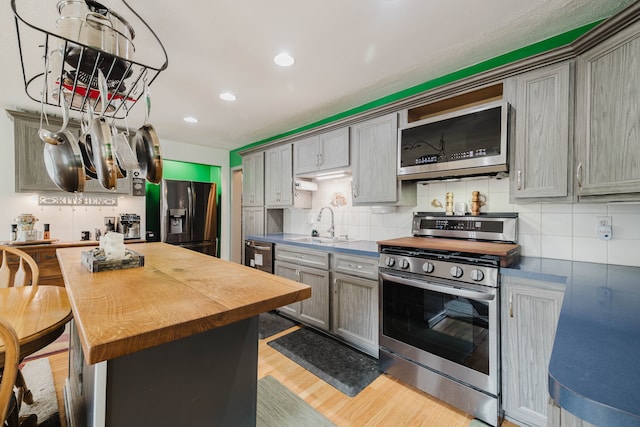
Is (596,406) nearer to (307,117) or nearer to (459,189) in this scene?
(459,189)

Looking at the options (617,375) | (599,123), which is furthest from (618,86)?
(617,375)

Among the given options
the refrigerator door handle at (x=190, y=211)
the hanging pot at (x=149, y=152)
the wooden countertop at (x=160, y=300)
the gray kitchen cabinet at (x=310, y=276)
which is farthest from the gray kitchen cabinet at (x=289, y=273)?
the refrigerator door handle at (x=190, y=211)

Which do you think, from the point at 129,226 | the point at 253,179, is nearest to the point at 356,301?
the point at 253,179

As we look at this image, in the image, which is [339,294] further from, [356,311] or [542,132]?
[542,132]

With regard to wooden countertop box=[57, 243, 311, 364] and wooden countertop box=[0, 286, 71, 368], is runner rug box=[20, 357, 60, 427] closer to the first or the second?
wooden countertop box=[0, 286, 71, 368]

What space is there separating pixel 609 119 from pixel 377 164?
4.94 feet

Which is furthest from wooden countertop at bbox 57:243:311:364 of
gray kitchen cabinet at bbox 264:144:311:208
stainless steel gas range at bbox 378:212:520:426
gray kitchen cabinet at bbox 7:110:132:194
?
gray kitchen cabinet at bbox 7:110:132:194

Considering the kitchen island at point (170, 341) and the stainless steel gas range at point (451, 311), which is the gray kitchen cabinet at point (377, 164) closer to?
the stainless steel gas range at point (451, 311)

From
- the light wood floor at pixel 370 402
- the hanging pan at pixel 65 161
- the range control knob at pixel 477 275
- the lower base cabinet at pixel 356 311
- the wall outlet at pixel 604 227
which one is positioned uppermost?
the hanging pan at pixel 65 161

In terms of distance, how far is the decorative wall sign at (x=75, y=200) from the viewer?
11.4 feet

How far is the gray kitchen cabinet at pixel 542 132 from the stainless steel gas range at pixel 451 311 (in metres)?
0.37

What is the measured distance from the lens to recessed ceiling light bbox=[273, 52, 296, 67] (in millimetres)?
2055

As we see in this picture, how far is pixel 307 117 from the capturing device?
11.3 ft

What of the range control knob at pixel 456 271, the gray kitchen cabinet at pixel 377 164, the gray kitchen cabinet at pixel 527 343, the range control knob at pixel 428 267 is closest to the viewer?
the gray kitchen cabinet at pixel 527 343
